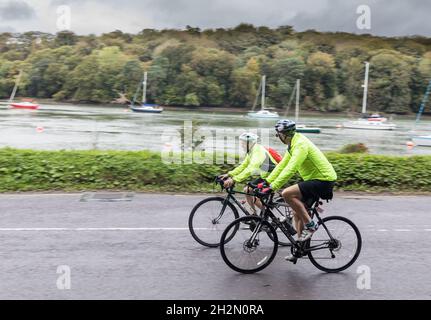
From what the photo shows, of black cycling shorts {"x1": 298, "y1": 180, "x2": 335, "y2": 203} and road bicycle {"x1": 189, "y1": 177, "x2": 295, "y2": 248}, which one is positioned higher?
black cycling shorts {"x1": 298, "y1": 180, "x2": 335, "y2": 203}

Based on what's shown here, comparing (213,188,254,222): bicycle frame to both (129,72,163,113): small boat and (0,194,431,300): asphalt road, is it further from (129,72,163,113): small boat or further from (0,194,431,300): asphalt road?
(129,72,163,113): small boat

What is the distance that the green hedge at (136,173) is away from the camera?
1212cm

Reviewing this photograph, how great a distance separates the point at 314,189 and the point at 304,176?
25 cm

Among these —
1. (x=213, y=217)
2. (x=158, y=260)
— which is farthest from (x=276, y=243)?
(x=158, y=260)

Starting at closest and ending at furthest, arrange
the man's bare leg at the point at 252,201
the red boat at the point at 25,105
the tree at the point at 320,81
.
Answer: the man's bare leg at the point at 252,201 < the red boat at the point at 25,105 < the tree at the point at 320,81

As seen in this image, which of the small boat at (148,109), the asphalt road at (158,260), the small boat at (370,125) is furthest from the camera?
the small boat at (148,109)

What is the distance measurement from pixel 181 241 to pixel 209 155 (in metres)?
5.28

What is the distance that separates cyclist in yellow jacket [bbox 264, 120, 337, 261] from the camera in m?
6.41

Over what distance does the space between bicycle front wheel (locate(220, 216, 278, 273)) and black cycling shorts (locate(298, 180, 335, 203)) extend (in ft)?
2.03

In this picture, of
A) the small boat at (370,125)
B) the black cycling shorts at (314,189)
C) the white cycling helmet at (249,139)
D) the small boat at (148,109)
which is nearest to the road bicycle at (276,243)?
the black cycling shorts at (314,189)

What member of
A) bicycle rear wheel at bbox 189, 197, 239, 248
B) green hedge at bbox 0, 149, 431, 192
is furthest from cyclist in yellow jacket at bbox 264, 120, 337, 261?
green hedge at bbox 0, 149, 431, 192

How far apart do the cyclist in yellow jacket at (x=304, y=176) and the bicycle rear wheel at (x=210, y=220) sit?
1384 mm

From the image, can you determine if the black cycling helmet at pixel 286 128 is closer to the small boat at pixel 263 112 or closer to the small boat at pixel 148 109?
the small boat at pixel 263 112
